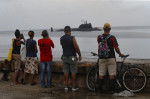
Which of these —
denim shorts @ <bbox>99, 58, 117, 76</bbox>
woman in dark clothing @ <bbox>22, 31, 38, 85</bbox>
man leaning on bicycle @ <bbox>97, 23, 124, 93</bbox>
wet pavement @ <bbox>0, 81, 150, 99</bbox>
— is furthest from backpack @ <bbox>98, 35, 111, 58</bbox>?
woman in dark clothing @ <bbox>22, 31, 38, 85</bbox>

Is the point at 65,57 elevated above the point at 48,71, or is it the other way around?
the point at 65,57

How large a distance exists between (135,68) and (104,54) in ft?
2.95

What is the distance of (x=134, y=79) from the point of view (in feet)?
19.4

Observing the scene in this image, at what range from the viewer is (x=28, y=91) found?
6270mm

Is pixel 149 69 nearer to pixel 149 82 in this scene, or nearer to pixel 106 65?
pixel 149 82

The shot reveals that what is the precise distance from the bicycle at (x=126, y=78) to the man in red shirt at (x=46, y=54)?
3.62 ft

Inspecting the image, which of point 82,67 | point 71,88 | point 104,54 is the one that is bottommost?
point 71,88

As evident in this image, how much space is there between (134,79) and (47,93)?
2.27 m

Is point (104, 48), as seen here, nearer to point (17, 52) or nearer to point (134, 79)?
point (134, 79)

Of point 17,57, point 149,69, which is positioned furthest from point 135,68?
point 17,57

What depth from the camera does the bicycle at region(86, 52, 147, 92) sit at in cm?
585

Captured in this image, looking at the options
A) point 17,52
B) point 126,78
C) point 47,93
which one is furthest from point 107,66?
point 17,52

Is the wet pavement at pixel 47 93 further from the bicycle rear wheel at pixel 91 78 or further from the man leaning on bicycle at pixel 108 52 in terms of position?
the man leaning on bicycle at pixel 108 52

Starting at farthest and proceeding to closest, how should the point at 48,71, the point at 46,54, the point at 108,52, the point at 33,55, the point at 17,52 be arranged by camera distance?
the point at 17,52
the point at 33,55
the point at 48,71
the point at 46,54
the point at 108,52
